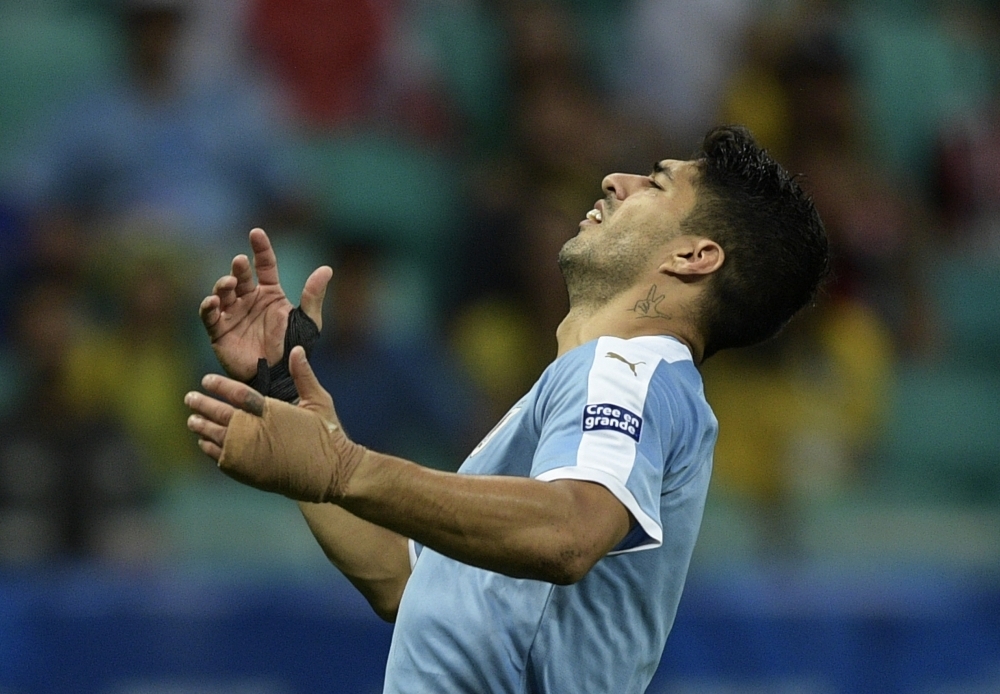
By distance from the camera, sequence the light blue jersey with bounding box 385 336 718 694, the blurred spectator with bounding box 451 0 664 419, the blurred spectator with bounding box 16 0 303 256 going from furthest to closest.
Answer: the blurred spectator with bounding box 451 0 664 419
the blurred spectator with bounding box 16 0 303 256
the light blue jersey with bounding box 385 336 718 694

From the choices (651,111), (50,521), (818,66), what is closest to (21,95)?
(50,521)

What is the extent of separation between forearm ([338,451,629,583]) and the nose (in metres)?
1.22

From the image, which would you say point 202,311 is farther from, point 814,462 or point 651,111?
point 651,111

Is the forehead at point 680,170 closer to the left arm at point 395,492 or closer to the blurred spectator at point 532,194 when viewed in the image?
the left arm at point 395,492

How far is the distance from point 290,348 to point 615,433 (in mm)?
1037

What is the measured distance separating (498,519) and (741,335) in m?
1.15

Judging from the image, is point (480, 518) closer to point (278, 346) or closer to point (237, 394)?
point (237, 394)

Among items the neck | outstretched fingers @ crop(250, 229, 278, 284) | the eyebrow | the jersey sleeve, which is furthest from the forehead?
→ outstretched fingers @ crop(250, 229, 278, 284)

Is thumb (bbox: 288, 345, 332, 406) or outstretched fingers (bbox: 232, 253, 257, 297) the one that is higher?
outstretched fingers (bbox: 232, 253, 257, 297)

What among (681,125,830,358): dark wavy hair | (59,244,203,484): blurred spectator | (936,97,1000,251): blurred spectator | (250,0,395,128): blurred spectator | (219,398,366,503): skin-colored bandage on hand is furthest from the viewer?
(936,97,1000,251): blurred spectator

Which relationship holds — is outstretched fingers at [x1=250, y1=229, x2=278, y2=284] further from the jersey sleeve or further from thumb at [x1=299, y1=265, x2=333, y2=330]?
the jersey sleeve

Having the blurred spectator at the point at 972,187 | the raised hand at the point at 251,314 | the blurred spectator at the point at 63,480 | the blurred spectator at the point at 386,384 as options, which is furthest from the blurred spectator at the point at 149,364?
the blurred spectator at the point at 972,187

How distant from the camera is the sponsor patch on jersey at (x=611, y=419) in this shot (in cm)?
294

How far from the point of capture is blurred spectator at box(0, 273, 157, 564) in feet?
20.9
